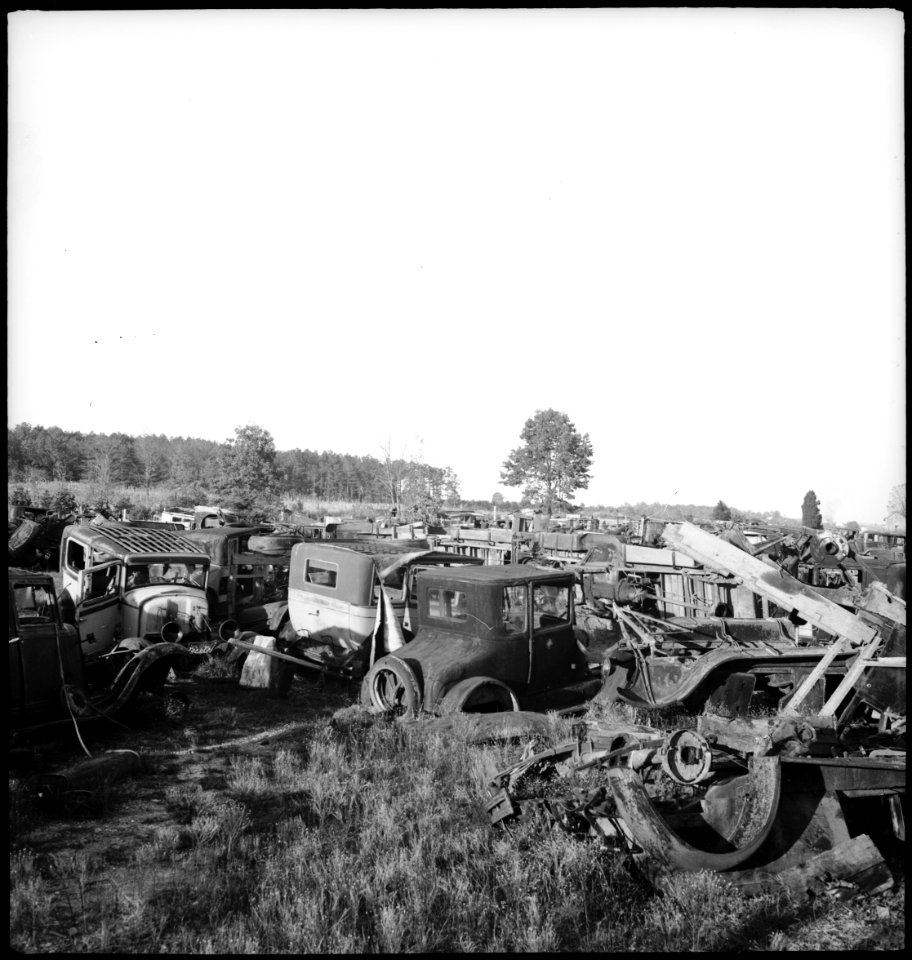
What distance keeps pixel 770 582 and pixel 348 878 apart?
3769 mm

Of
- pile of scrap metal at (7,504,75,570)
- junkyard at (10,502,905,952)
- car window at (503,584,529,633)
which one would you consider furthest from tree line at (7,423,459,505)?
car window at (503,584,529,633)

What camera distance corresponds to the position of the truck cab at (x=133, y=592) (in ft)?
32.6

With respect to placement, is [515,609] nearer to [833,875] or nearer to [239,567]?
[833,875]

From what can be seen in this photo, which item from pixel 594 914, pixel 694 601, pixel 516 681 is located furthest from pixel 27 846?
pixel 694 601

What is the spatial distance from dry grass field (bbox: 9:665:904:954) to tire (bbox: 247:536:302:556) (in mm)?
8516

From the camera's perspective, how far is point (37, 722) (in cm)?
663

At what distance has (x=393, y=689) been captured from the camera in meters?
7.93

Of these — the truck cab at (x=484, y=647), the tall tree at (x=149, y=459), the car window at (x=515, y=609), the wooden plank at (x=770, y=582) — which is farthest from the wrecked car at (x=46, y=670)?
the tall tree at (x=149, y=459)

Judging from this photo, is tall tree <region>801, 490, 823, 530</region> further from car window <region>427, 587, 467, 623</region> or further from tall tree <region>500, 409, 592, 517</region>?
car window <region>427, 587, 467, 623</region>

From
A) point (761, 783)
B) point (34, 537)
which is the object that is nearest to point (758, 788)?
point (761, 783)

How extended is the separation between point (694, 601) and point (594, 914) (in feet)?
30.2

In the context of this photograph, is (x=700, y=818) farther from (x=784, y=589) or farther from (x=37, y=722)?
(x=37, y=722)

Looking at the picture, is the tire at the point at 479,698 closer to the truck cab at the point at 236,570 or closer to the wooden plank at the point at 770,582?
the wooden plank at the point at 770,582

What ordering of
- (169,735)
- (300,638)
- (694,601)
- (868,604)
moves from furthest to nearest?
(694,601)
(300,638)
(169,735)
(868,604)
